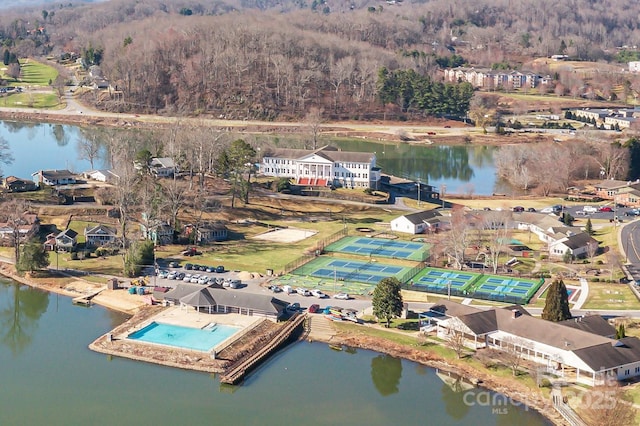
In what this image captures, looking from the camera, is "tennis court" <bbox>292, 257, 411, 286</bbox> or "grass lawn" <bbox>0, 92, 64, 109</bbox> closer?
"tennis court" <bbox>292, 257, 411, 286</bbox>

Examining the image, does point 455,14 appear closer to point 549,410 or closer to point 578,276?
point 578,276

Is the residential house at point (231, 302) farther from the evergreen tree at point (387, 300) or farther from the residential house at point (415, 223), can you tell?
the residential house at point (415, 223)

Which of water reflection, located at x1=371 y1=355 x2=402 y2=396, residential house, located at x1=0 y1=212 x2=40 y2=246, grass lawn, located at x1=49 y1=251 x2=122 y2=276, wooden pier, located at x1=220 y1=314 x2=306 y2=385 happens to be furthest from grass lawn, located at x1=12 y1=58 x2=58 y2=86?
water reflection, located at x1=371 y1=355 x2=402 y2=396

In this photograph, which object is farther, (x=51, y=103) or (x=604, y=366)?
(x=51, y=103)

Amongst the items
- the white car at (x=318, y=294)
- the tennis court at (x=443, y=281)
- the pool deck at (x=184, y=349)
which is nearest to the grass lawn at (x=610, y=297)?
the tennis court at (x=443, y=281)

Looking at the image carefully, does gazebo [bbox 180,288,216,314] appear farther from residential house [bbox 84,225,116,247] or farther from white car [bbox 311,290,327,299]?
residential house [bbox 84,225,116,247]

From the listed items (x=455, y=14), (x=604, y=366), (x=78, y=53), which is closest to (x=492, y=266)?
(x=604, y=366)
